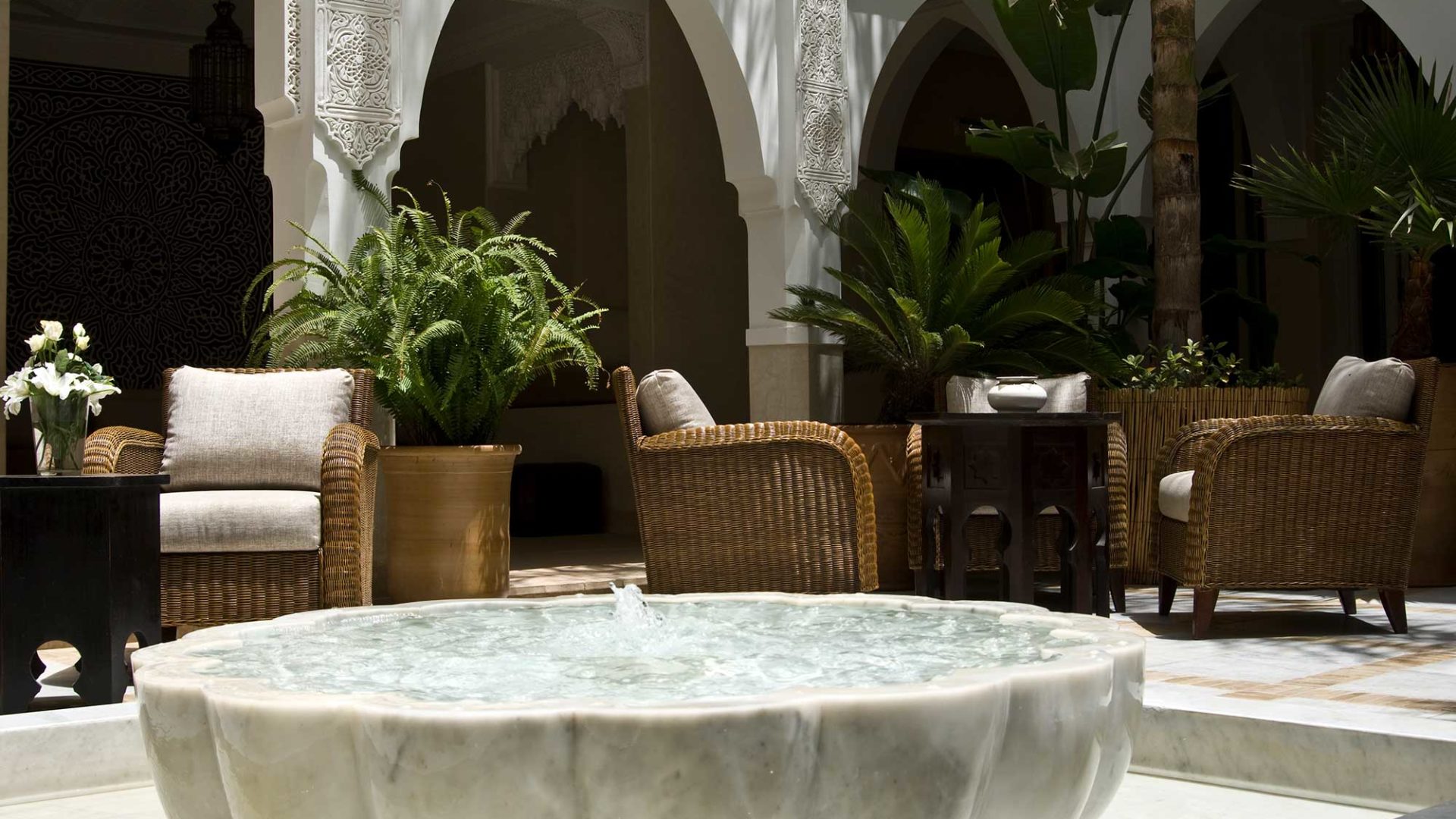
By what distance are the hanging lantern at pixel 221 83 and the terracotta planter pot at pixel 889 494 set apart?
14.7 ft

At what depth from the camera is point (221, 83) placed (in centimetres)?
859

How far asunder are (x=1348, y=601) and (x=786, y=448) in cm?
184

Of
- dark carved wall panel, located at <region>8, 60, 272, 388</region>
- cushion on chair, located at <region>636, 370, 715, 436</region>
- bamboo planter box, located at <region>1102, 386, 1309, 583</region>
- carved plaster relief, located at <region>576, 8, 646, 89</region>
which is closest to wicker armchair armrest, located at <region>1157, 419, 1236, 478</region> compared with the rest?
bamboo planter box, located at <region>1102, 386, 1309, 583</region>

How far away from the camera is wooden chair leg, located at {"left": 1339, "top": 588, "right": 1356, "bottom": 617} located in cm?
497

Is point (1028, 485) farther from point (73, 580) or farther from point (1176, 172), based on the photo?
point (73, 580)

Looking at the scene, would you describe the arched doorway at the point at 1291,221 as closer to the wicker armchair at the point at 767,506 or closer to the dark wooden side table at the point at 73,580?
the wicker armchair at the point at 767,506

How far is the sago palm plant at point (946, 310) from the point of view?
21.4 feet

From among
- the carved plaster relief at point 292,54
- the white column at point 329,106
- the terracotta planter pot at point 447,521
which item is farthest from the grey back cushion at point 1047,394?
the carved plaster relief at point 292,54

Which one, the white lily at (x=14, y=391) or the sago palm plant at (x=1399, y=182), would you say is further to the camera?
the sago palm plant at (x=1399, y=182)

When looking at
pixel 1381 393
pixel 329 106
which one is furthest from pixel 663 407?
pixel 1381 393

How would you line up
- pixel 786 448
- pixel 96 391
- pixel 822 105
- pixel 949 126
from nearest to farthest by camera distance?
pixel 96 391, pixel 786 448, pixel 822 105, pixel 949 126

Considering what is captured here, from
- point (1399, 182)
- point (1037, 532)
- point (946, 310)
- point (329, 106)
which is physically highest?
point (329, 106)

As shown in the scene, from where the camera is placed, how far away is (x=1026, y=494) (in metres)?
4.92

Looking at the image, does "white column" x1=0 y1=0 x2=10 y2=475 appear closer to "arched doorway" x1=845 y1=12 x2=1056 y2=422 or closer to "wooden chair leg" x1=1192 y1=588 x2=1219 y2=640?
"wooden chair leg" x1=1192 y1=588 x2=1219 y2=640
